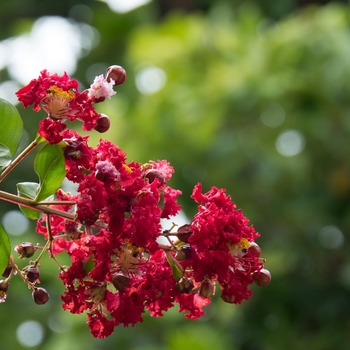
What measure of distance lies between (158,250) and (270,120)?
3.38 m

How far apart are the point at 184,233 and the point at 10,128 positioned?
319mm

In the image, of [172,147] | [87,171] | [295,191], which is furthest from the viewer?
[295,191]

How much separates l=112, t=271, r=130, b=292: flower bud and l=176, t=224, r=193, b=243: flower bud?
0.34ft

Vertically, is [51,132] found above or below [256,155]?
above

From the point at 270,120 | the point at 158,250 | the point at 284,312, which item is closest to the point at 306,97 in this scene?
the point at 270,120

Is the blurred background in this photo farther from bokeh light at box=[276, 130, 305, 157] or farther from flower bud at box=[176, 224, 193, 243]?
flower bud at box=[176, 224, 193, 243]

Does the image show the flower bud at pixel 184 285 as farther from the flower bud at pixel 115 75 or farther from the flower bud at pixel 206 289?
the flower bud at pixel 115 75

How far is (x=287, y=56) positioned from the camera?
4461 mm

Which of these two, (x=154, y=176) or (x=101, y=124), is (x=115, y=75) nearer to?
(x=101, y=124)

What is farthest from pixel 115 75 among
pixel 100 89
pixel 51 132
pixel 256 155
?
pixel 256 155

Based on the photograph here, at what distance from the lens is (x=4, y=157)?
3.96 feet

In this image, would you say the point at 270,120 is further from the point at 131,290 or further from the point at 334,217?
the point at 131,290

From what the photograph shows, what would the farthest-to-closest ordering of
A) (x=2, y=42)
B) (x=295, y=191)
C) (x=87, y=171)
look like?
1. (x=2, y=42)
2. (x=295, y=191)
3. (x=87, y=171)

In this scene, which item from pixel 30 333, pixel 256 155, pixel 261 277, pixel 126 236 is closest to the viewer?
pixel 126 236
